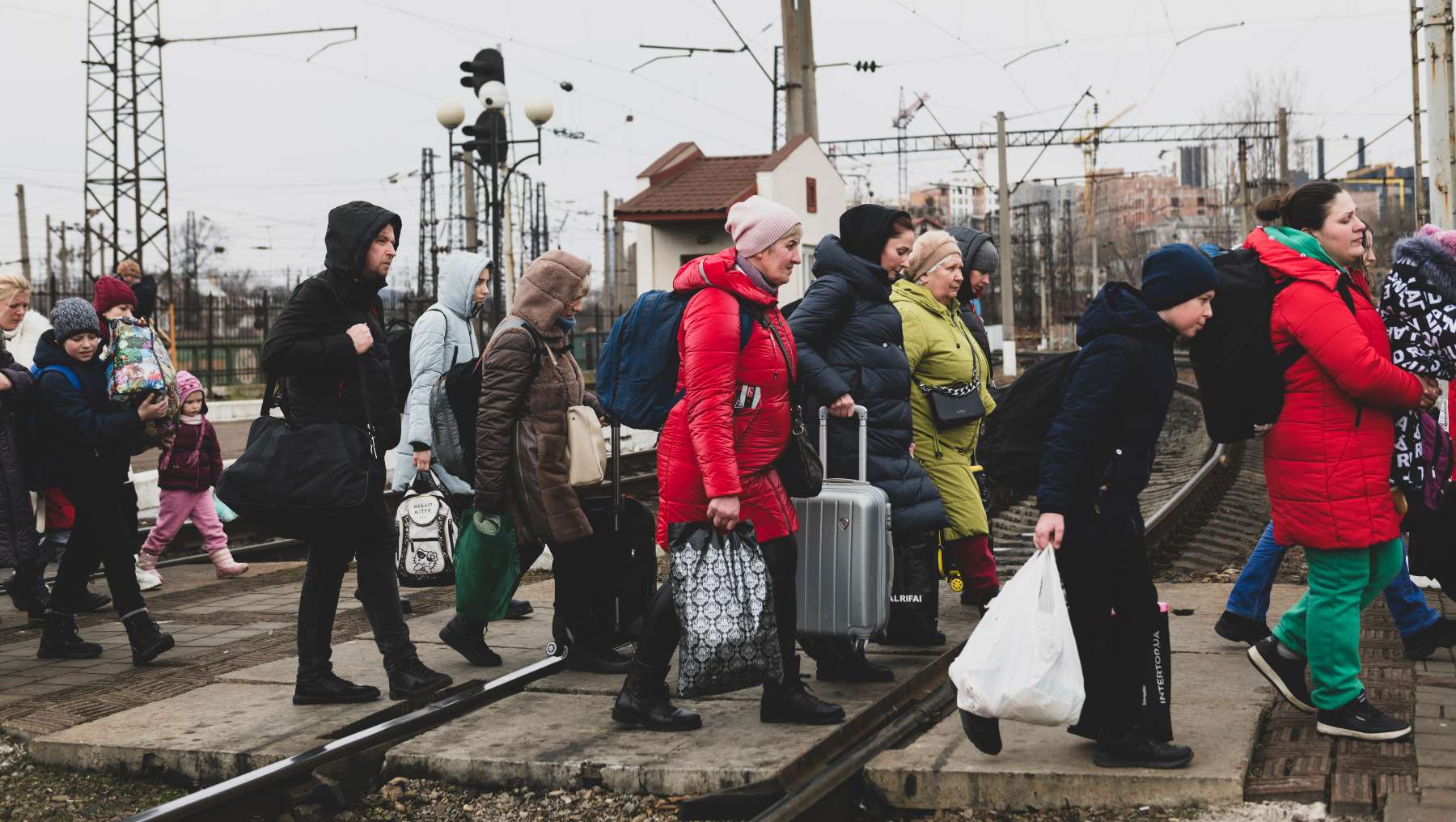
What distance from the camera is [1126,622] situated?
4.61 m

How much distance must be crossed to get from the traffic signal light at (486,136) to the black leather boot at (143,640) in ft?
29.7

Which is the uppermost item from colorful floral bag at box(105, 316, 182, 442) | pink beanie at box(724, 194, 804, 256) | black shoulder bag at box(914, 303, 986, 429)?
pink beanie at box(724, 194, 804, 256)

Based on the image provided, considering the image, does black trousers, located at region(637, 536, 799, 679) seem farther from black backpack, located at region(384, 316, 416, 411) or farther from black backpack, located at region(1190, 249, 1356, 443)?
black backpack, located at region(384, 316, 416, 411)

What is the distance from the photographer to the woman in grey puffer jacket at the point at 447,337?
747cm

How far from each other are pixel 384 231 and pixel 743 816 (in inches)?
104

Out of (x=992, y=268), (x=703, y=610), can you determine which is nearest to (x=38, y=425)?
(x=703, y=610)

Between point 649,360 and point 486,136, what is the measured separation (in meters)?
10.4

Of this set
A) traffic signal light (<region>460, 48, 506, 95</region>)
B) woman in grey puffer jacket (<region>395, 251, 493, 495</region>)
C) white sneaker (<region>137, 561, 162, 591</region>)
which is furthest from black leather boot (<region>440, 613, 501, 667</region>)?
traffic signal light (<region>460, 48, 506, 95</region>)

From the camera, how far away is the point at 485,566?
6297 millimetres

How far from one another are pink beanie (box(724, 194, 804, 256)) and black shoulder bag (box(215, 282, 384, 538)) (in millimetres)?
1661

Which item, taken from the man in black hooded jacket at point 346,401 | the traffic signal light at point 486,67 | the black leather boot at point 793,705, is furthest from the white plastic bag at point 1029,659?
the traffic signal light at point 486,67

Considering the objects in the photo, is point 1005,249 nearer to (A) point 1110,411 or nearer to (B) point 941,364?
(B) point 941,364

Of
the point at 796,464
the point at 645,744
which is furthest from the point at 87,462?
the point at 796,464

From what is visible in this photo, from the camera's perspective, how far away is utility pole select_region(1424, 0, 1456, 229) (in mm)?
9117
